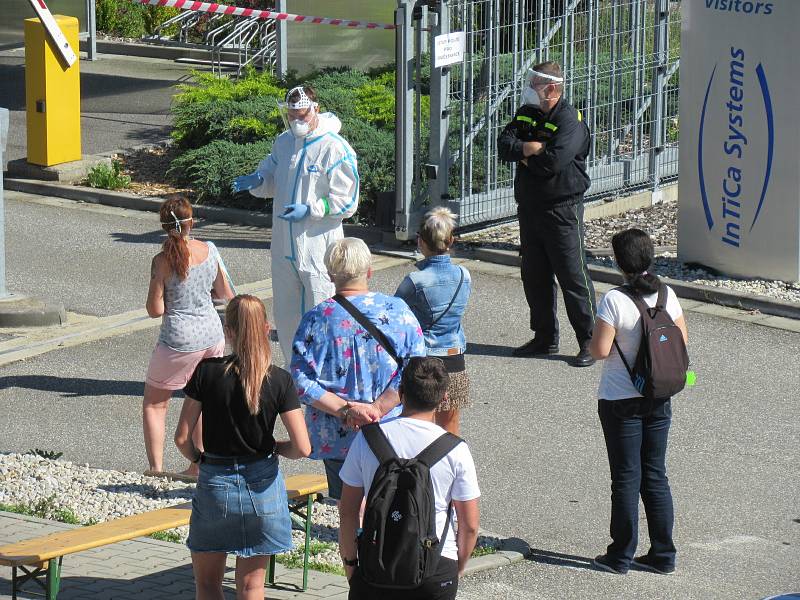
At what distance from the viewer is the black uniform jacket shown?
31.9 feet

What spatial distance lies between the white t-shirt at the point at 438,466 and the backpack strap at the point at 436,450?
13mm

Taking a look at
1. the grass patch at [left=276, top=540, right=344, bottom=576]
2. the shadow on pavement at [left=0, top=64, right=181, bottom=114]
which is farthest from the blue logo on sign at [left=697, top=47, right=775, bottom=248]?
the shadow on pavement at [left=0, top=64, right=181, bottom=114]

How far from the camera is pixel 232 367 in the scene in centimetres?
508

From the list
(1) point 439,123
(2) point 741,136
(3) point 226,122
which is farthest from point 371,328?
(3) point 226,122

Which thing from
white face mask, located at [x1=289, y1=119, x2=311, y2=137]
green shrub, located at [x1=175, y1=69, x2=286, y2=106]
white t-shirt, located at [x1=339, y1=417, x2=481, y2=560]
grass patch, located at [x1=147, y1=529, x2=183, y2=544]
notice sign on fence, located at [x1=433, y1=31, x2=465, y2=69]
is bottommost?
grass patch, located at [x1=147, y1=529, x2=183, y2=544]

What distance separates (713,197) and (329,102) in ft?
16.6

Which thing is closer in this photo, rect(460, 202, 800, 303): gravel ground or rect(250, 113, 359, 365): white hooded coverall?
rect(250, 113, 359, 365): white hooded coverall

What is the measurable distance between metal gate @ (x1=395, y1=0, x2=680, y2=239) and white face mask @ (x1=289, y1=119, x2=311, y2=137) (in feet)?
14.0

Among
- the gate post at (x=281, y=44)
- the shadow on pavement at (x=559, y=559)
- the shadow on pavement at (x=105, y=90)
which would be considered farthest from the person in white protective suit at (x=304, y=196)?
the shadow on pavement at (x=105, y=90)

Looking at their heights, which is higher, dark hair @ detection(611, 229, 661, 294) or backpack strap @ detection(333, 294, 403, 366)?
dark hair @ detection(611, 229, 661, 294)

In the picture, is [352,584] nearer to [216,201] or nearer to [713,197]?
[713,197]

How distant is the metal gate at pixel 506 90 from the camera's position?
41.3 feet

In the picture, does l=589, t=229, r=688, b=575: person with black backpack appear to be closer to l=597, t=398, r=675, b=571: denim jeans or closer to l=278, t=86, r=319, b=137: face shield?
l=597, t=398, r=675, b=571: denim jeans

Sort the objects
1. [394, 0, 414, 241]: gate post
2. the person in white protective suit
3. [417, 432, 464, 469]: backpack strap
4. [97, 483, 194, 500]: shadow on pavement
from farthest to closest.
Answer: [394, 0, 414, 241]: gate post → the person in white protective suit → [97, 483, 194, 500]: shadow on pavement → [417, 432, 464, 469]: backpack strap
